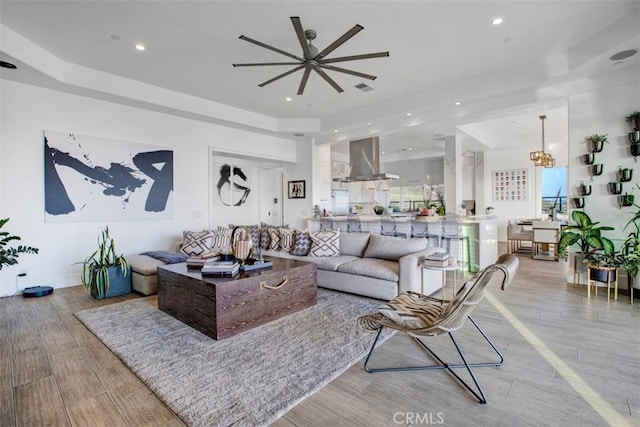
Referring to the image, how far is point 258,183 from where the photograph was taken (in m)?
9.02

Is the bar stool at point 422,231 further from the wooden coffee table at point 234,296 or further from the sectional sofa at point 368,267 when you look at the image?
the wooden coffee table at point 234,296

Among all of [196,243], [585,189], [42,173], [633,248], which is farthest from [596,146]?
[42,173]

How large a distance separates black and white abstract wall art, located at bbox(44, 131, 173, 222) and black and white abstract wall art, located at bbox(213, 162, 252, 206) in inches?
94.0

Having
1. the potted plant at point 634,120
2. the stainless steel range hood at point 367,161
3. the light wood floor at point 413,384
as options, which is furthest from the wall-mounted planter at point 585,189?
the stainless steel range hood at point 367,161

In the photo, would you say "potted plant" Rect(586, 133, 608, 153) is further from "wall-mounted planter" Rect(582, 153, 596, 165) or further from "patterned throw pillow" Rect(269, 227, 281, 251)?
"patterned throw pillow" Rect(269, 227, 281, 251)

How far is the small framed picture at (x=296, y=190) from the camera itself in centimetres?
775

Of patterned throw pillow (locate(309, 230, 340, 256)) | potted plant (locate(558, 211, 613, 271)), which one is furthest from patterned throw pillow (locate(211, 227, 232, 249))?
potted plant (locate(558, 211, 613, 271))

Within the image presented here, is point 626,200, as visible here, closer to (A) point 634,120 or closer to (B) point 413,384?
(A) point 634,120

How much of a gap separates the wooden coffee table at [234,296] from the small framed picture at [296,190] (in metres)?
4.36

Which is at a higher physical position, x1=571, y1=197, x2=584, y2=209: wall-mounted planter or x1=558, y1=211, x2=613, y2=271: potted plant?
x1=571, y1=197, x2=584, y2=209: wall-mounted planter

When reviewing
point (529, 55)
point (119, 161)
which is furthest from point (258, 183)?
point (529, 55)

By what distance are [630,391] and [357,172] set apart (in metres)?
6.44

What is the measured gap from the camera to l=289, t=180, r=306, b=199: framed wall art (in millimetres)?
7740

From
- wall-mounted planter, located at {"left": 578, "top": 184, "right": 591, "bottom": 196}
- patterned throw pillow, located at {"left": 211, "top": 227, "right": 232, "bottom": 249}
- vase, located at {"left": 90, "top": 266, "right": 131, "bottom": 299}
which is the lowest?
vase, located at {"left": 90, "top": 266, "right": 131, "bottom": 299}
